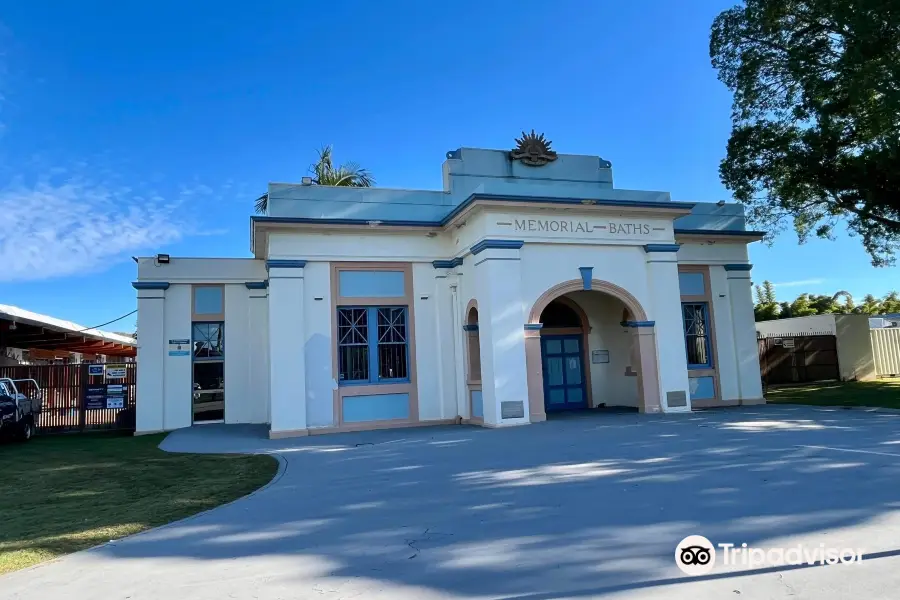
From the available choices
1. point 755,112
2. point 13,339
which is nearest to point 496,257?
point 755,112

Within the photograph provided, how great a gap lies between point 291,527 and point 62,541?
2.17m

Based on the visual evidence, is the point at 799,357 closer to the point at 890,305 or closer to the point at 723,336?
the point at 723,336

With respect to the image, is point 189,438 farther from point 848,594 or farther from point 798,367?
point 798,367

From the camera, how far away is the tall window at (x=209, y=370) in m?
17.6

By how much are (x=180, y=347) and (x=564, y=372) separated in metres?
10.8

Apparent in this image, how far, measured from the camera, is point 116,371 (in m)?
18.9

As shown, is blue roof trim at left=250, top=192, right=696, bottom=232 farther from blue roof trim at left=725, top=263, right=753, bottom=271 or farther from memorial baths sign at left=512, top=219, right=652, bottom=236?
blue roof trim at left=725, top=263, right=753, bottom=271

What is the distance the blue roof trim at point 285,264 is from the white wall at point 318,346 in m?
0.22

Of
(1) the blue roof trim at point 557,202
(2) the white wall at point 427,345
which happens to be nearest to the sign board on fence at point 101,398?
(2) the white wall at point 427,345

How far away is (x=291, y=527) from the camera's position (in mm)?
5934

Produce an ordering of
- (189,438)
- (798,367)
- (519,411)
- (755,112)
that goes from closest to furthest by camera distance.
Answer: (519,411) < (189,438) < (755,112) < (798,367)

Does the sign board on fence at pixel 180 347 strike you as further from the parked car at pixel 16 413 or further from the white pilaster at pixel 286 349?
the white pilaster at pixel 286 349

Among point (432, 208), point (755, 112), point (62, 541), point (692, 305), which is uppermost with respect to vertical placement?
point (755, 112)

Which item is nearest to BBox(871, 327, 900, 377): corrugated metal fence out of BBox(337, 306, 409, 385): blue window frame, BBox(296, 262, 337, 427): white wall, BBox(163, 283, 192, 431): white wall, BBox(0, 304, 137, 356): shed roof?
BBox(337, 306, 409, 385): blue window frame
